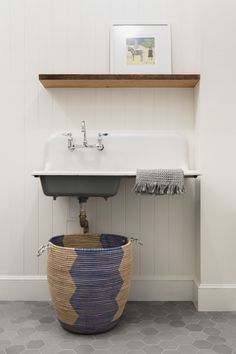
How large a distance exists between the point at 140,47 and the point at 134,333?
165 cm

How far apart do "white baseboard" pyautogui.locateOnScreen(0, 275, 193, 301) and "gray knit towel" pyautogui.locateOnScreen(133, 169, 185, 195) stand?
2.32 ft

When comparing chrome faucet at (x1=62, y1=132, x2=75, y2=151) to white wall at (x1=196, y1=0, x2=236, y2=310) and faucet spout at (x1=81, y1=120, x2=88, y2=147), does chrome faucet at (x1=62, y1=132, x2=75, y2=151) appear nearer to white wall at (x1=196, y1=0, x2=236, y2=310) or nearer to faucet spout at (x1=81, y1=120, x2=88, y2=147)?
faucet spout at (x1=81, y1=120, x2=88, y2=147)

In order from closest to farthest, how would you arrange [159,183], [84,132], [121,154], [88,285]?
1. [88,285]
2. [159,183]
3. [84,132]
4. [121,154]

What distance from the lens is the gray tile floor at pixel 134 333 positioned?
165cm

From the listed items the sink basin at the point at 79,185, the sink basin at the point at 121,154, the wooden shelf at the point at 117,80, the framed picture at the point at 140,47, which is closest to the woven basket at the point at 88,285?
the sink basin at the point at 79,185

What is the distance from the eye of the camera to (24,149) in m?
2.27

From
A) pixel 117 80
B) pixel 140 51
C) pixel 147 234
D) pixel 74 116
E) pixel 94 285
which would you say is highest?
pixel 140 51

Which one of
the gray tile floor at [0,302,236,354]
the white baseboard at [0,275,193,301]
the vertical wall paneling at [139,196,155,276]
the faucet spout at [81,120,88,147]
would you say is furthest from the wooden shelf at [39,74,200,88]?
the gray tile floor at [0,302,236,354]

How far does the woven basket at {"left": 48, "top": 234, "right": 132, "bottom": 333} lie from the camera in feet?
5.69

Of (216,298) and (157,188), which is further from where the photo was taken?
(216,298)

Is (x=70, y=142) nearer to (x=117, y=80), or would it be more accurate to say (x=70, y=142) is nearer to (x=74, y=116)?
(x=74, y=116)

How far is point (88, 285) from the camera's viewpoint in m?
1.73

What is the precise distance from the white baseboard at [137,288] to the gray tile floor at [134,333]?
3.7 inches

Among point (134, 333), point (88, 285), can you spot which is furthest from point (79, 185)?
point (134, 333)
